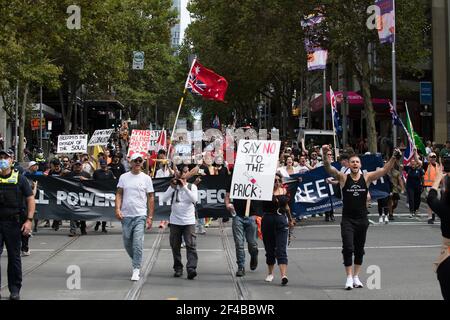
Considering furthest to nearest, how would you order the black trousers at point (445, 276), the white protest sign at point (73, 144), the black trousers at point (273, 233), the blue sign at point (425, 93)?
the blue sign at point (425, 93)
the white protest sign at point (73, 144)
the black trousers at point (273, 233)
the black trousers at point (445, 276)

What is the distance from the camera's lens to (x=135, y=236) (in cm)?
1205

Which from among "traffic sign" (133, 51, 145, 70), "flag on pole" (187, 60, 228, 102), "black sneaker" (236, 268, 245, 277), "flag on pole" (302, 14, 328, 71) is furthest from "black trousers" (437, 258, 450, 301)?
"traffic sign" (133, 51, 145, 70)

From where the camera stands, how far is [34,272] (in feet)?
42.5

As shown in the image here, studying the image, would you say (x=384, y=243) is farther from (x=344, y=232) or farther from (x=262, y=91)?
(x=262, y=91)

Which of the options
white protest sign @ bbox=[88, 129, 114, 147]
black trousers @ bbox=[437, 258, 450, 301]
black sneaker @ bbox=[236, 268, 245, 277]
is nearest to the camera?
black trousers @ bbox=[437, 258, 450, 301]

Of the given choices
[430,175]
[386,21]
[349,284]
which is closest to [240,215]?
[349,284]

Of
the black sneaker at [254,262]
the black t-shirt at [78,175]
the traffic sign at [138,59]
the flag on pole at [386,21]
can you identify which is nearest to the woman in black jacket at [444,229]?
the black sneaker at [254,262]

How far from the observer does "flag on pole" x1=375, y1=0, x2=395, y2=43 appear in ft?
98.1

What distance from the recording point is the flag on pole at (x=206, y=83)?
23.8 meters

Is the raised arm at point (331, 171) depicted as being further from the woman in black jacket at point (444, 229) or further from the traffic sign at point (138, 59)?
the traffic sign at point (138, 59)

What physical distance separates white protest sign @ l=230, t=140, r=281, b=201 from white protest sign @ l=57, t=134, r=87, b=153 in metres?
14.3

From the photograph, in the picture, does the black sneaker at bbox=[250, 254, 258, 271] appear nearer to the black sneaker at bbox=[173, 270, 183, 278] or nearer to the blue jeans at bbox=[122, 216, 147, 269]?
the black sneaker at bbox=[173, 270, 183, 278]

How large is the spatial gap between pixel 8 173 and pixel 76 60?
32.0 m

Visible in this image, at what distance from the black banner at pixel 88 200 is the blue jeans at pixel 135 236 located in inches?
280
